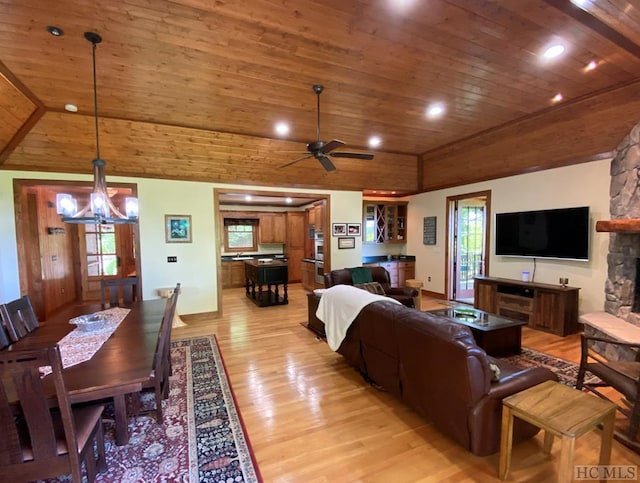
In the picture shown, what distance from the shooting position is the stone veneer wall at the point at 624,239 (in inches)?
140

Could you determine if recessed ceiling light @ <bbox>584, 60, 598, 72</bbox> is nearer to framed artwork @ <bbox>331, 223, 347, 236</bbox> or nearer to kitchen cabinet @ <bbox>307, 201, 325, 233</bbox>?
framed artwork @ <bbox>331, 223, 347, 236</bbox>

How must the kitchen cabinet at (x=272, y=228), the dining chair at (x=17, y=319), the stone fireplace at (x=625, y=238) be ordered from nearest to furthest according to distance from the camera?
the dining chair at (x=17, y=319), the stone fireplace at (x=625, y=238), the kitchen cabinet at (x=272, y=228)

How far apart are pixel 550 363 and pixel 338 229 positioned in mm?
4405

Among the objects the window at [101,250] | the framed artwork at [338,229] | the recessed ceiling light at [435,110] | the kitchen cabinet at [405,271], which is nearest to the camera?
the recessed ceiling light at [435,110]

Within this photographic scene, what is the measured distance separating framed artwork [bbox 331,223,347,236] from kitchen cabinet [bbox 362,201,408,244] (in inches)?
43.3

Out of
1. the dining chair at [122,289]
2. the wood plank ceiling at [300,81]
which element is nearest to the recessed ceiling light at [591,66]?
the wood plank ceiling at [300,81]

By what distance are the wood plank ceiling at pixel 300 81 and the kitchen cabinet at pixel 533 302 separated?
1.98 metres

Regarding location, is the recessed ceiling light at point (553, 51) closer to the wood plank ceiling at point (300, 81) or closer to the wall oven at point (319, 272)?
the wood plank ceiling at point (300, 81)

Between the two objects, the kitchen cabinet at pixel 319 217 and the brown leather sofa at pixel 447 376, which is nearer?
the brown leather sofa at pixel 447 376

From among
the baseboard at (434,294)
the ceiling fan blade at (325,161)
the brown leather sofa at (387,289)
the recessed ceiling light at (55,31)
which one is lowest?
the baseboard at (434,294)

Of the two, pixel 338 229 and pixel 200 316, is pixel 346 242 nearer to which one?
pixel 338 229

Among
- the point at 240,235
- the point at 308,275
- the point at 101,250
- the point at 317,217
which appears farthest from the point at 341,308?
the point at 101,250

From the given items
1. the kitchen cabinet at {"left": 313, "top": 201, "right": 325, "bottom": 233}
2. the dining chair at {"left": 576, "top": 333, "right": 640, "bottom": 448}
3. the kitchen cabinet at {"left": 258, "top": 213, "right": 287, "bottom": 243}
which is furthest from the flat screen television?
the kitchen cabinet at {"left": 258, "top": 213, "right": 287, "bottom": 243}

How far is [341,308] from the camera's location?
10.4 ft
